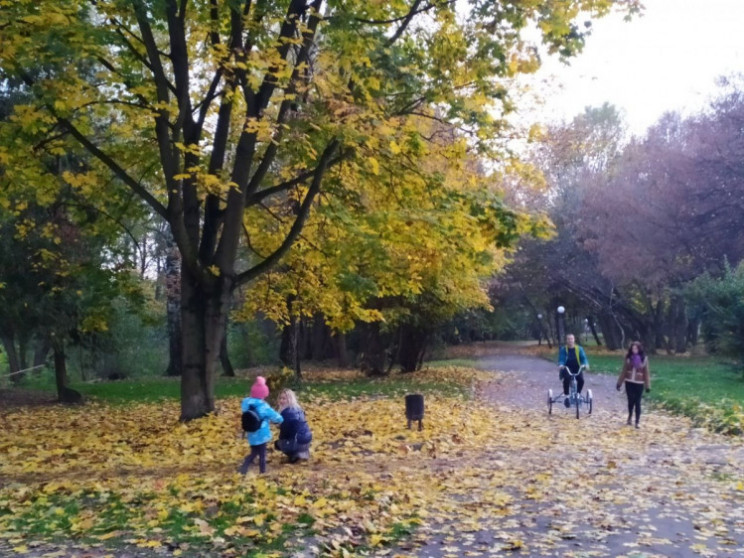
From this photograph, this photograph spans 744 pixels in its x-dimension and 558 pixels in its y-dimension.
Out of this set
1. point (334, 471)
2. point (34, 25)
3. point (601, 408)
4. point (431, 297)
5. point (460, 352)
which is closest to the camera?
point (334, 471)

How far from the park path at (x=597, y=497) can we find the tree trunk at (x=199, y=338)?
17.5 ft

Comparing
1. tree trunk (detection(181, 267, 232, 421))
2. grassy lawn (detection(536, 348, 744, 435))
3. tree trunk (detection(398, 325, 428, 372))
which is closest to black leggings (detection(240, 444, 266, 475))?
tree trunk (detection(181, 267, 232, 421))

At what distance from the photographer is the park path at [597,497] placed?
688 centimetres

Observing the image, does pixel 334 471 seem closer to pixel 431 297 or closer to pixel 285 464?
pixel 285 464

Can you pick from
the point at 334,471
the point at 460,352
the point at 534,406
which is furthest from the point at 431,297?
the point at 460,352

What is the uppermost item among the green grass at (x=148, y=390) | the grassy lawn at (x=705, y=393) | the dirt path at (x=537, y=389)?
the green grass at (x=148, y=390)

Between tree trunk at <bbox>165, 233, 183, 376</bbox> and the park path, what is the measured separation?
69.5ft

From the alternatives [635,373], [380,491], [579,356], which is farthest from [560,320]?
[380,491]

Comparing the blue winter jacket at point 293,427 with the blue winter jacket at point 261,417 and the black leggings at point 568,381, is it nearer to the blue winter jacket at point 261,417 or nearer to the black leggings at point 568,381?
the blue winter jacket at point 261,417

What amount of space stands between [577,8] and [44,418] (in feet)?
46.8

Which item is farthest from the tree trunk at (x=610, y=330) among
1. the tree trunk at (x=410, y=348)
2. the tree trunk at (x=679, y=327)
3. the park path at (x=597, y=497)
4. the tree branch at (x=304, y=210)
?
the tree branch at (x=304, y=210)

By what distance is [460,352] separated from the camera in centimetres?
6084

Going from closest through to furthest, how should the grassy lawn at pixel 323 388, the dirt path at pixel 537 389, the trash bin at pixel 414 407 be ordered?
1. the trash bin at pixel 414 407
2. the dirt path at pixel 537 389
3. the grassy lawn at pixel 323 388

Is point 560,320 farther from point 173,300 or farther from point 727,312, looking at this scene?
point 727,312
